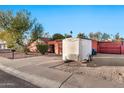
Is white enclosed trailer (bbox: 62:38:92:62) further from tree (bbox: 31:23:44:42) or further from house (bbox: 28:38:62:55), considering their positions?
tree (bbox: 31:23:44:42)

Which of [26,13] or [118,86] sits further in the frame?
[26,13]

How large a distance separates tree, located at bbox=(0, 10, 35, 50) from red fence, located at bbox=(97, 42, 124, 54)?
10.7 metres

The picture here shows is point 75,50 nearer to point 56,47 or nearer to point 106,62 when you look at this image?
point 106,62

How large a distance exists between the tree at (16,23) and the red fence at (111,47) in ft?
35.1

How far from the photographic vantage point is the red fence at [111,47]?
2717 centimetres

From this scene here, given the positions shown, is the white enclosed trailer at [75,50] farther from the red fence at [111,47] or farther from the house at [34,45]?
the house at [34,45]

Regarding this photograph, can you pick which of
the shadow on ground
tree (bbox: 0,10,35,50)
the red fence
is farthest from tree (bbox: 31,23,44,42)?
the shadow on ground

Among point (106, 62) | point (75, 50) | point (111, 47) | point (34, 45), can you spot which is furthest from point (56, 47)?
point (106, 62)

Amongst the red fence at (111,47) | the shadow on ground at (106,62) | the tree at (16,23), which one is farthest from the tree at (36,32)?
the shadow on ground at (106,62)

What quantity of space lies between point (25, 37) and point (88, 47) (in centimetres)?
1474

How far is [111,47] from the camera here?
91.9ft
